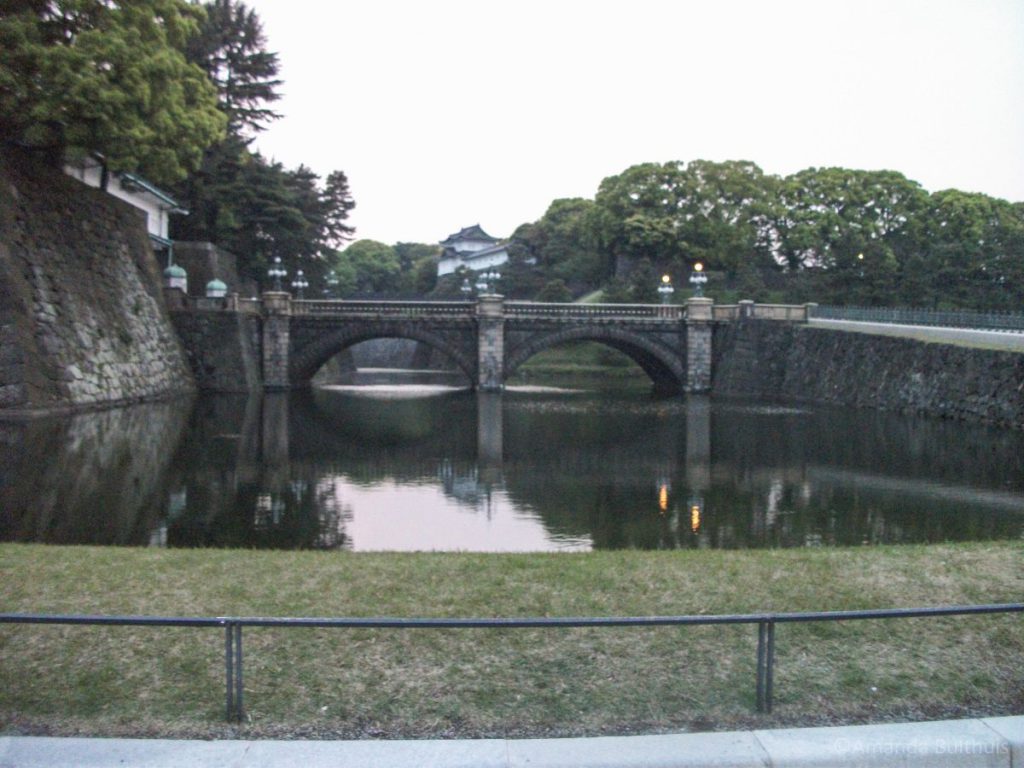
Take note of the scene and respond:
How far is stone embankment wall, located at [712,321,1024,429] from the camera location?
34.1 m

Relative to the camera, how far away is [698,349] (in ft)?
180

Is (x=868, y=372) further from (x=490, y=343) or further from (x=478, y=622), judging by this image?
(x=478, y=622)

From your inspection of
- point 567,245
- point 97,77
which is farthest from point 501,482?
point 567,245

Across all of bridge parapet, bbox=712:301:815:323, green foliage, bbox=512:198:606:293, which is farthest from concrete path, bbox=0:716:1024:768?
green foliage, bbox=512:198:606:293

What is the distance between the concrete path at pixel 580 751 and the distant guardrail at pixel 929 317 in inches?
1614

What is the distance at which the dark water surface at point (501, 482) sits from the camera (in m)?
16.1

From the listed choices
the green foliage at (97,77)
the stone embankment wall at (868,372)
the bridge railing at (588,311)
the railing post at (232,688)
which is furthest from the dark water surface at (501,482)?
the bridge railing at (588,311)

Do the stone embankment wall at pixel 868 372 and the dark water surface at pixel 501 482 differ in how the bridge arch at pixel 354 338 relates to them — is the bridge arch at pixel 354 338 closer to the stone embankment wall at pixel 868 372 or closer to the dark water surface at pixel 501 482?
the stone embankment wall at pixel 868 372

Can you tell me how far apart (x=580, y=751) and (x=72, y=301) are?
34.5m

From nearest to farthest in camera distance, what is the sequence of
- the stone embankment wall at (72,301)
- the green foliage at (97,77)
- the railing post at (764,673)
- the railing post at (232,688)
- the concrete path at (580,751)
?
the concrete path at (580,751) < the railing post at (232,688) < the railing post at (764,673) < the stone embankment wall at (72,301) < the green foliage at (97,77)

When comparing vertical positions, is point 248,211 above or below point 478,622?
above

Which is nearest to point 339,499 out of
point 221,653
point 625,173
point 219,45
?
point 221,653

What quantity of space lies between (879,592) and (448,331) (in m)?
45.8

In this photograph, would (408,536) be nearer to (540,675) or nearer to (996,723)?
(540,675)
